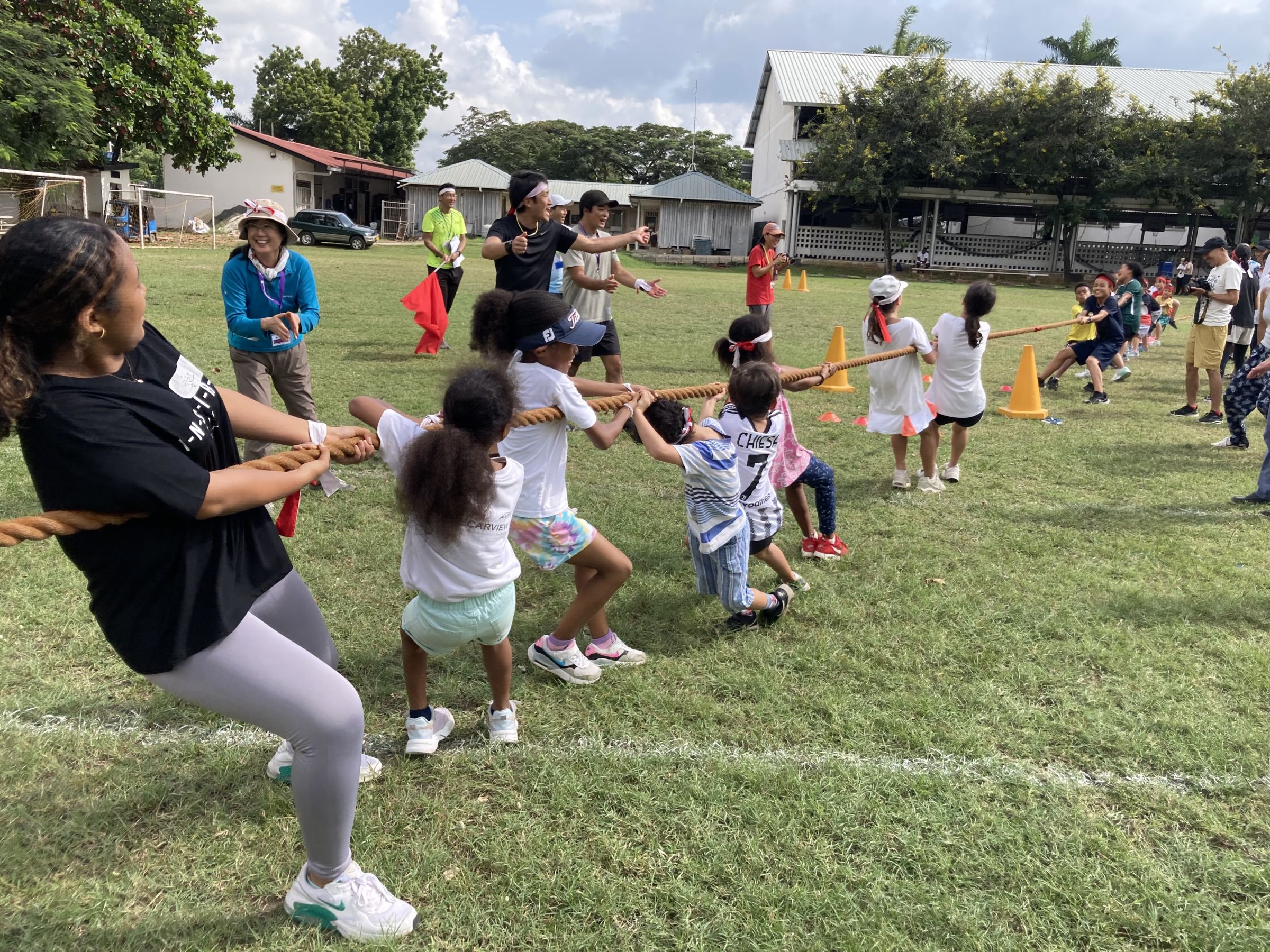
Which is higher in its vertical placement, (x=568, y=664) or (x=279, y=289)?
(x=279, y=289)

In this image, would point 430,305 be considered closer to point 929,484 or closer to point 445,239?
point 445,239

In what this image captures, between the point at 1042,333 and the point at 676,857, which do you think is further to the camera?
the point at 1042,333

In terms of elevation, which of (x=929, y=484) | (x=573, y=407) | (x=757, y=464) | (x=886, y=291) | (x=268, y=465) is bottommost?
(x=929, y=484)

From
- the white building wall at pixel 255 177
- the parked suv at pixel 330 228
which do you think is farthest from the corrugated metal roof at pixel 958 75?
the white building wall at pixel 255 177

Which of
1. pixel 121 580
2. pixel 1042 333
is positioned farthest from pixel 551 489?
pixel 1042 333

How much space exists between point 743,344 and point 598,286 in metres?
2.74

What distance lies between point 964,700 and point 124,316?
11.3 feet

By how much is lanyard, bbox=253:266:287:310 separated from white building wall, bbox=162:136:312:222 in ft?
133

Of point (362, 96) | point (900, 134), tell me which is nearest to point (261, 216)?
point (900, 134)

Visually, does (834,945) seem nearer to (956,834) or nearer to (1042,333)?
(956,834)

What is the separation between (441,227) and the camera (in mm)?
10430

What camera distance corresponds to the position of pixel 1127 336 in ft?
41.4

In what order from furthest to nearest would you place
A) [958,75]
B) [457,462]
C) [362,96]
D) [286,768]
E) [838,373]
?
[362,96] → [958,75] → [838,373] → [286,768] → [457,462]

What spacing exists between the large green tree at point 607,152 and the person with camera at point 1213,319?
57.5 m
